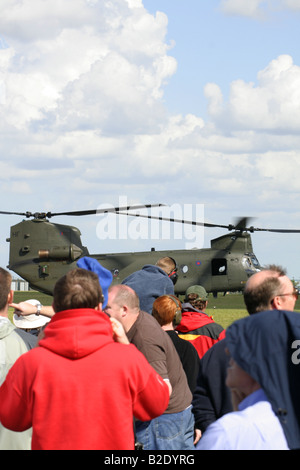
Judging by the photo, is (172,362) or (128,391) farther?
(172,362)

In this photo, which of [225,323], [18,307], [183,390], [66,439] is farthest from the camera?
[225,323]

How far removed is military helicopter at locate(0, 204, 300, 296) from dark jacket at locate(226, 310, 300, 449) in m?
24.0

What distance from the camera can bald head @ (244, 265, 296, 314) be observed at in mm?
3750

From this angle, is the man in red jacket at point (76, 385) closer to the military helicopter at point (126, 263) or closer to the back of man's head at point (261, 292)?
the back of man's head at point (261, 292)

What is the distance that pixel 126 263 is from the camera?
27.5 meters

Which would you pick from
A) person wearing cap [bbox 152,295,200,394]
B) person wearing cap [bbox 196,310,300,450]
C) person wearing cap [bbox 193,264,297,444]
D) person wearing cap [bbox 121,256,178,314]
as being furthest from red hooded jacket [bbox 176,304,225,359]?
person wearing cap [bbox 196,310,300,450]

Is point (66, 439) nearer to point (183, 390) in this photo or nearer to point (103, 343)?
point (103, 343)

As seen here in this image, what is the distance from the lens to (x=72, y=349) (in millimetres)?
3258

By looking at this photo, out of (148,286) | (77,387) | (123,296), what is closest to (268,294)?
(77,387)

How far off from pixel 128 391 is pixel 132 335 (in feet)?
5.38

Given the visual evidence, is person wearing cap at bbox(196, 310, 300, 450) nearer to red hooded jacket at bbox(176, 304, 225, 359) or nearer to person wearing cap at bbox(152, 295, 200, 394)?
person wearing cap at bbox(152, 295, 200, 394)

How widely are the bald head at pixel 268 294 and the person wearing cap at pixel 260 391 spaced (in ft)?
3.44

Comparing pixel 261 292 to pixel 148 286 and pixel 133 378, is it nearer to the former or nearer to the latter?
pixel 133 378
